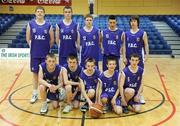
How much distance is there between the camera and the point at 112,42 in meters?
6.29

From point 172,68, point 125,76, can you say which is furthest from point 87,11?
point 125,76

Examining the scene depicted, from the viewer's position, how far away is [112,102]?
18.7ft

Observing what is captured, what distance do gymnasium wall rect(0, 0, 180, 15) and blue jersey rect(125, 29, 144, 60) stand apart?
977cm

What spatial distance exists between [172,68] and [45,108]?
5276 mm

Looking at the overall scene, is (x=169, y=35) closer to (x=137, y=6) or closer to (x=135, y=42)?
(x=137, y=6)

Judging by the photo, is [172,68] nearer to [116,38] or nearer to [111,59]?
[116,38]

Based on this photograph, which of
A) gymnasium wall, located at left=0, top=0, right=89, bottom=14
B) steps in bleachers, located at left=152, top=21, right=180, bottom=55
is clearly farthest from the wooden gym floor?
gymnasium wall, located at left=0, top=0, right=89, bottom=14

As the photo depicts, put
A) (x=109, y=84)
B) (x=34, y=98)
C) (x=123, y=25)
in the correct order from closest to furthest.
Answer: (x=109, y=84) → (x=34, y=98) → (x=123, y=25)

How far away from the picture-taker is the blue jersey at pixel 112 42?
20.5 ft

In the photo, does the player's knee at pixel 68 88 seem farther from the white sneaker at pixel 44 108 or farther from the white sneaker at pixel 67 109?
the white sneaker at pixel 44 108

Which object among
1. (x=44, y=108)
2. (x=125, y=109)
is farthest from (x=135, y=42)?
(x=44, y=108)

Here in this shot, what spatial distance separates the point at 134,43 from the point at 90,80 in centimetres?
104

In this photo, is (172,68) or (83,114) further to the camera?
(172,68)

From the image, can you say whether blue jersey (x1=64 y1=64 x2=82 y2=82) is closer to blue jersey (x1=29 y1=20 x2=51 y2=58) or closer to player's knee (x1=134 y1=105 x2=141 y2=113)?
blue jersey (x1=29 y1=20 x2=51 y2=58)
